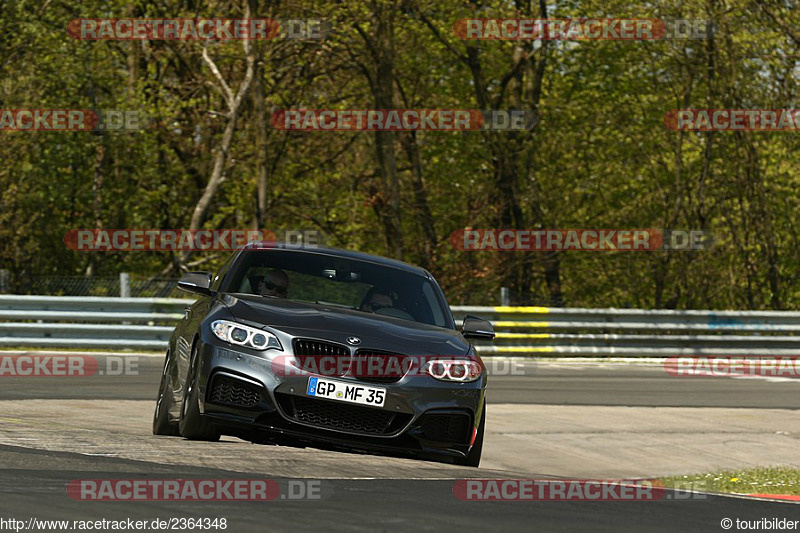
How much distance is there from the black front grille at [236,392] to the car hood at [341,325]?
0.40 m

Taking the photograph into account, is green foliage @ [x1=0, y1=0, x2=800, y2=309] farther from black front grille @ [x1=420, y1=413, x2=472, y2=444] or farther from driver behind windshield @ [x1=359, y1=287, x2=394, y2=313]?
black front grille @ [x1=420, y1=413, x2=472, y2=444]

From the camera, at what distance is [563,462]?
11.9m

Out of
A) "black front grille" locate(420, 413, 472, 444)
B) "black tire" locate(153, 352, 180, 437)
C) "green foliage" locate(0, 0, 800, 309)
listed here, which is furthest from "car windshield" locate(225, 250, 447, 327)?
"green foliage" locate(0, 0, 800, 309)

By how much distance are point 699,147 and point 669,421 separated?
569 inches

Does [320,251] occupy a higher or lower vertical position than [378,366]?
higher

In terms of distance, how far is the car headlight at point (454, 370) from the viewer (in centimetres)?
813

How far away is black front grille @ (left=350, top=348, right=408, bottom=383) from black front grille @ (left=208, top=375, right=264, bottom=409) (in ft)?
1.98

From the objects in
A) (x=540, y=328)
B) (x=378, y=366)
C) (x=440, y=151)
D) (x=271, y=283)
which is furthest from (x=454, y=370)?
(x=440, y=151)

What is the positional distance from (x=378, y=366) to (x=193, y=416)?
3.99 feet

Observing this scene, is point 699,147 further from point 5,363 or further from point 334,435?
point 334,435

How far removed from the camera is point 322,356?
7918mm

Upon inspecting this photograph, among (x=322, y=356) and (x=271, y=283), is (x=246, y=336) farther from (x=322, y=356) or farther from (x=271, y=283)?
(x=271, y=283)

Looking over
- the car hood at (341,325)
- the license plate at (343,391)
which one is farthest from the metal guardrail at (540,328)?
the license plate at (343,391)

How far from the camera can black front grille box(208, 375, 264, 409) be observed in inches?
309
